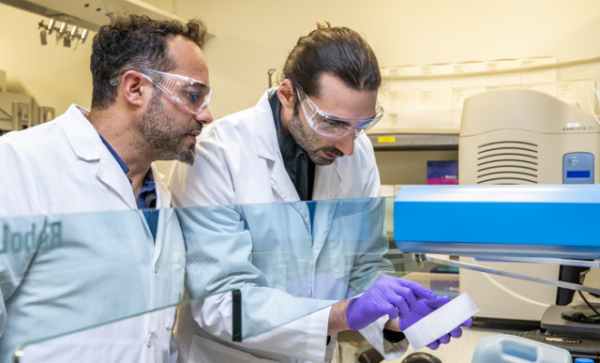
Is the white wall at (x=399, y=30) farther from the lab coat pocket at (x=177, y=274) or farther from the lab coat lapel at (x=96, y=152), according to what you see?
the lab coat pocket at (x=177, y=274)

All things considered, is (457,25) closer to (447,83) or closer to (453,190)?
(447,83)

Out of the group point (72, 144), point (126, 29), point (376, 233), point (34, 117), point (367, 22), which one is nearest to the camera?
point (376, 233)

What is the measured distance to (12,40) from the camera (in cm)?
443

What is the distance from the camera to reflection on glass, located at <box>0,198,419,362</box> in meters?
0.45

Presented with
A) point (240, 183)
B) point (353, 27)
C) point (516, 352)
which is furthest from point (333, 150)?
point (353, 27)

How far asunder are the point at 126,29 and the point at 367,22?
2632mm

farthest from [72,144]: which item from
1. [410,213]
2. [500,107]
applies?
[500,107]

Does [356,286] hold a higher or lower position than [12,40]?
lower

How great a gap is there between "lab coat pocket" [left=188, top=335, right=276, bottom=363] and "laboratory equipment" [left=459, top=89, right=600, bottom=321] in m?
1.57

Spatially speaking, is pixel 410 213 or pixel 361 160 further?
pixel 361 160

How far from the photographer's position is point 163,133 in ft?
3.90

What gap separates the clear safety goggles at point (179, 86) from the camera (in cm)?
119

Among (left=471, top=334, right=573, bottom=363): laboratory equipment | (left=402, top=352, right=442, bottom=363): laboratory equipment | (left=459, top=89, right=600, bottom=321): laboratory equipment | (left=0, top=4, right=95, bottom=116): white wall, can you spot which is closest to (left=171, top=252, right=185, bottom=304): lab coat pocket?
(left=471, top=334, right=573, bottom=363): laboratory equipment

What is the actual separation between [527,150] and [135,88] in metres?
1.90
